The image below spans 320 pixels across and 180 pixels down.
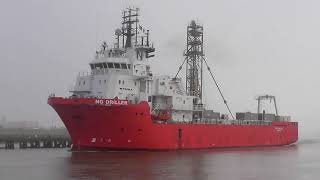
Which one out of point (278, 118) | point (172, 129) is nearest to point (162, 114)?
point (172, 129)

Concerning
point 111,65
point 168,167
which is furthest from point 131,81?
point 168,167

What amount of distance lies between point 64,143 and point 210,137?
13.6 metres

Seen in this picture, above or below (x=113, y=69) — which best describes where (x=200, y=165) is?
below

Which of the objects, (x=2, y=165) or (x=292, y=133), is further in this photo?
(x=292, y=133)

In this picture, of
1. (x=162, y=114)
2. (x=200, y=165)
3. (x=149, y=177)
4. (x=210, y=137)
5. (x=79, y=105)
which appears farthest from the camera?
(x=210, y=137)

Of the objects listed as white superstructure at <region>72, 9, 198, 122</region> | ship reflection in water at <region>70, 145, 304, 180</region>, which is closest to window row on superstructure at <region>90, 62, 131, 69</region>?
white superstructure at <region>72, 9, 198, 122</region>

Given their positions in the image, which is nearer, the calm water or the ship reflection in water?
the calm water

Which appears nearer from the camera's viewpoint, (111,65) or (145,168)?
(145,168)

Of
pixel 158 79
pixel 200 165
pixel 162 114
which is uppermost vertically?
pixel 158 79

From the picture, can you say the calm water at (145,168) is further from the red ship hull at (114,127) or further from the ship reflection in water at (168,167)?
the red ship hull at (114,127)

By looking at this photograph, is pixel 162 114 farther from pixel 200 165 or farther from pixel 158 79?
pixel 200 165

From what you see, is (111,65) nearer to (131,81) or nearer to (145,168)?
(131,81)

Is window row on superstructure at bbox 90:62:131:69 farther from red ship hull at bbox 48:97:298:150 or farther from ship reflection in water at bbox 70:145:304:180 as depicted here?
ship reflection in water at bbox 70:145:304:180

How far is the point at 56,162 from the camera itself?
29.3m
